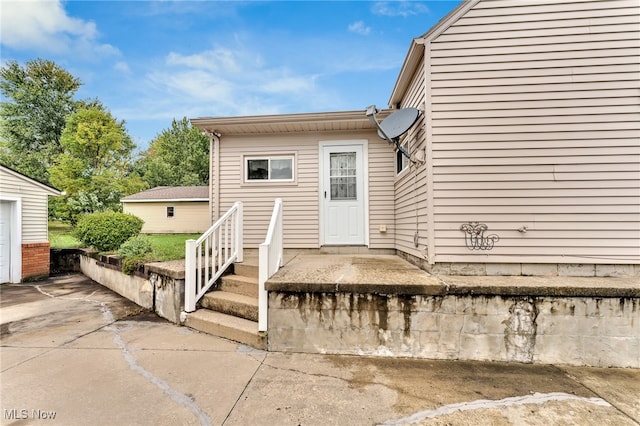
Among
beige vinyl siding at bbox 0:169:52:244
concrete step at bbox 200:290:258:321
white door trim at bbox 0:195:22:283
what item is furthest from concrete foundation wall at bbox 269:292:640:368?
beige vinyl siding at bbox 0:169:52:244

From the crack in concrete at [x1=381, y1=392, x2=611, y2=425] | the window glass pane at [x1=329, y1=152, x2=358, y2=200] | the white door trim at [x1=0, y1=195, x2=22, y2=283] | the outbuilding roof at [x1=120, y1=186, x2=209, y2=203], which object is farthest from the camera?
the outbuilding roof at [x1=120, y1=186, x2=209, y2=203]

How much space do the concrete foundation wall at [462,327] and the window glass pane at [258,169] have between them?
11.6 ft

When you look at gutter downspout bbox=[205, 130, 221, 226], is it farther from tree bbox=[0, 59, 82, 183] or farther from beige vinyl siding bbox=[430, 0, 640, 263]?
tree bbox=[0, 59, 82, 183]

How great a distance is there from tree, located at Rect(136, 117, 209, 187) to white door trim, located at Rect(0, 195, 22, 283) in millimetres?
17002

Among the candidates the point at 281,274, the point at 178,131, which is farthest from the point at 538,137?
→ the point at 178,131

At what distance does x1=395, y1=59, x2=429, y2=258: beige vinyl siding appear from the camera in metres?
3.68

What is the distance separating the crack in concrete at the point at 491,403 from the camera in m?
1.88

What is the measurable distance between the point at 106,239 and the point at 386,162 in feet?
22.3

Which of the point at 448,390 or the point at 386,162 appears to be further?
the point at 386,162

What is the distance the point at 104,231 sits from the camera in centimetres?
641

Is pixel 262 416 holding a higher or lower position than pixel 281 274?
lower

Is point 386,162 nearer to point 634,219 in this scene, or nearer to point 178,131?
point 634,219

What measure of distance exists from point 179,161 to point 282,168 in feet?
73.7

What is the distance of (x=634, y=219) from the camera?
3219mm
